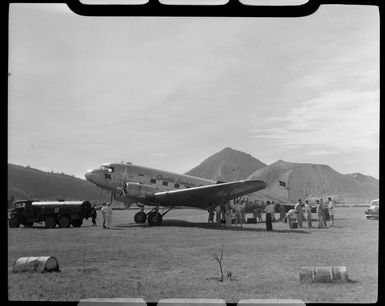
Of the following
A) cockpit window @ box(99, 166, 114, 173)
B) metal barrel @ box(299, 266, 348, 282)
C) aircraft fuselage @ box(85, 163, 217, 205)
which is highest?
cockpit window @ box(99, 166, 114, 173)

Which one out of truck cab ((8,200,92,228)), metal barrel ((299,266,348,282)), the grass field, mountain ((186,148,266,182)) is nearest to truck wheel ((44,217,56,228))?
truck cab ((8,200,92,228))

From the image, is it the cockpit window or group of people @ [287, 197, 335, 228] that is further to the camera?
the cockpit window

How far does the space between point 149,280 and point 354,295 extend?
277 centimetres

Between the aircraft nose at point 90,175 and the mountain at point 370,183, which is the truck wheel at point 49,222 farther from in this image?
the mountain at point 370,183

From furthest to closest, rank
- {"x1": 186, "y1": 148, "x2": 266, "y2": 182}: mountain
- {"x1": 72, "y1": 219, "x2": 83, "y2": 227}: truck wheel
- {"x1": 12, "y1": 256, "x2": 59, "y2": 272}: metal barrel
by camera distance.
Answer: {"x1": 186, "y1": 148, "x2": 266, "y2": 182}: mountain < {"x1": 72, "y1": 219, "x2": 83, "y2": 227}: truck wheel < {"x1": 12, "y1": 256, "x2": 59, "y2": 272}: metal barrel

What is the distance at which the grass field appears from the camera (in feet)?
13.8

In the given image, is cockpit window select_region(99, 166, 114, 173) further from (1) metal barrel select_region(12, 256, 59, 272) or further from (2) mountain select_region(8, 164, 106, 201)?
(2) mountain select_region(8, 164, 106, 201)

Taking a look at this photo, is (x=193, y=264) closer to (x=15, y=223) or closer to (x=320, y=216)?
(x=320, y=216)

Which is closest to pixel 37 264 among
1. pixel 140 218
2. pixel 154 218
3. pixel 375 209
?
pixel 375 209

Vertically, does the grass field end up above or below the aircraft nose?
below

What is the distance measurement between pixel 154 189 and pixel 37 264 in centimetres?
904

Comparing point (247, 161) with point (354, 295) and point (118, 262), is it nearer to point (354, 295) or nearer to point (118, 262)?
point (118, 262)

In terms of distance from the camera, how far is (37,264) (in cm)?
510

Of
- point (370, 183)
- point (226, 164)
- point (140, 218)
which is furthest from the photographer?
point (226, 164)
